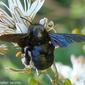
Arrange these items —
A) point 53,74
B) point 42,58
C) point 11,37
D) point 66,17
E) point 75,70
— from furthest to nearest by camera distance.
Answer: point 66,17, point 75,70, point 53,74, point 42,58, point 11,37

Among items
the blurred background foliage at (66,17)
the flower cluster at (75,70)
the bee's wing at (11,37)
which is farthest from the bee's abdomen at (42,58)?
the blurred background foliage at (66,17)

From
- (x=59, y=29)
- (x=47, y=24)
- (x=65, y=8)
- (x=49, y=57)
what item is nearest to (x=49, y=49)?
(x=49, y=57)

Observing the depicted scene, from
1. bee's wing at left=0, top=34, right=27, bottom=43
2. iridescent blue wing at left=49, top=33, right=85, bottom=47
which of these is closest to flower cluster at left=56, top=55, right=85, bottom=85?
iridescent blue wing at left=49, top=33, right=85, bottom=47

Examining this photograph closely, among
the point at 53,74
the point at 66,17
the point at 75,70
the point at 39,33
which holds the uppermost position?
the point at 39,33

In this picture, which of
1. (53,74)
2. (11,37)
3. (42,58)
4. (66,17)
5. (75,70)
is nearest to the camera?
(11,37)

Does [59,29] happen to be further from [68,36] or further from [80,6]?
[68,36]

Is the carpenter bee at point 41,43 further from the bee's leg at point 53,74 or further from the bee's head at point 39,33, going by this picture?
the bee's leg at point 53,74

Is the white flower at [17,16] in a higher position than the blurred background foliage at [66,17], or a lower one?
higher

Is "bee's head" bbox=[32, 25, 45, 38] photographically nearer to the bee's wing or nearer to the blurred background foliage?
the bee's wing

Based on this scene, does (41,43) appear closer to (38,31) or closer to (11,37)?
(38,31)

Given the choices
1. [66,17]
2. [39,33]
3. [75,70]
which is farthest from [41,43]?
[66,17]
